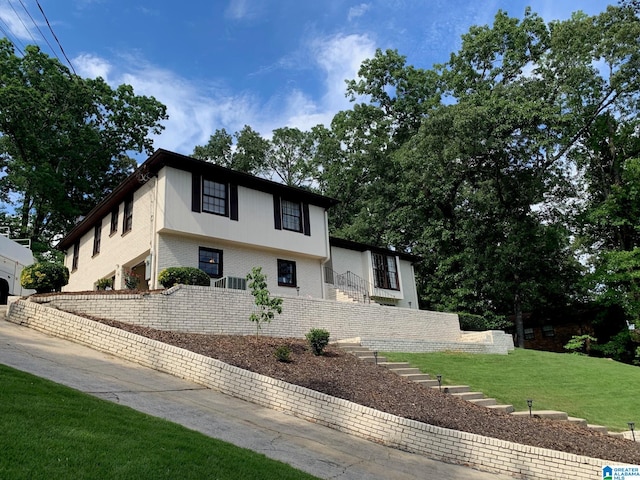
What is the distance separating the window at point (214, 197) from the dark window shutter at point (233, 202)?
0.21m

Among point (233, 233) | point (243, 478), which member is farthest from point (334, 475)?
point (233, 233)

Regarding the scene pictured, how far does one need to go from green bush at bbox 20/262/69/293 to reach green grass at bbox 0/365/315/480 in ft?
30.1

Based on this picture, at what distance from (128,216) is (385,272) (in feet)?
44.4

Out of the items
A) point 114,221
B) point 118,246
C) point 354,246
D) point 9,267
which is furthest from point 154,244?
point 354,246

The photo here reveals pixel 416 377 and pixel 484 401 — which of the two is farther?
pixel 416 377

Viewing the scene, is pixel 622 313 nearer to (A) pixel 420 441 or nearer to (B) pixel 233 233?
(B) pixel 233 233

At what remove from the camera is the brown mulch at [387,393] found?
9234mm

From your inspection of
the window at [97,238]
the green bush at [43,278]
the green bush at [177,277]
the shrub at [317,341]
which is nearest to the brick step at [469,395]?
the shrub at [317,341]

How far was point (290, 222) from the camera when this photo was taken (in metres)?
21.4

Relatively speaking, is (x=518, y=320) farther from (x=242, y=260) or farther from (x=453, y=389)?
(x=453, y=389)

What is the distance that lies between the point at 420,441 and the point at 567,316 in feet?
97.5

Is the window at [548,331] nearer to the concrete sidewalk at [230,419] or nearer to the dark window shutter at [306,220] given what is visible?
the dark window shutter at [306,220]

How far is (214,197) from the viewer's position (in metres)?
19.1

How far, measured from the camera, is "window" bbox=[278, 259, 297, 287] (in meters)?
20.9
